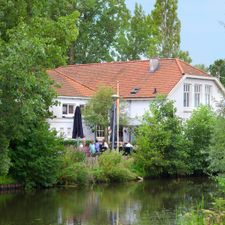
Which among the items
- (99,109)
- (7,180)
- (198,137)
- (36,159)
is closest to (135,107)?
(99,109)

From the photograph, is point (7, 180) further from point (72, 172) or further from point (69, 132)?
point (69, 132)

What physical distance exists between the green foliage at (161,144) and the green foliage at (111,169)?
2.28m

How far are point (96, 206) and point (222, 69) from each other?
6258 cm

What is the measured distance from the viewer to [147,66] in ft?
181

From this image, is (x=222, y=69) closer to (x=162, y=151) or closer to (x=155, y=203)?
(x=162, y=151)

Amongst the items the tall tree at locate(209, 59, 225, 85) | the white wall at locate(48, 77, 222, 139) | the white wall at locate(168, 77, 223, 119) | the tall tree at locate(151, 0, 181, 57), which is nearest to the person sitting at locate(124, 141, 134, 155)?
the white wall at locate(48, 77, 222, 139)

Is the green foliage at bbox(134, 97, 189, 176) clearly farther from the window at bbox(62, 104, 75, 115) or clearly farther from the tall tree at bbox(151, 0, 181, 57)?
the tall tree at bbox(151, 0, 181, 57)

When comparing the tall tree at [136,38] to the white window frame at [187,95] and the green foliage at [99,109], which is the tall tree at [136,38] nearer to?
the white window frame at [187,95]

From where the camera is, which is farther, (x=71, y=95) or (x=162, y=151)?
(x=71, y=95)

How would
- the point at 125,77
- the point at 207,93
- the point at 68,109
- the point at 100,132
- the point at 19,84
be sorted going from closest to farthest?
the point at 19,84 → the point at 68,109 → the point at 100,132 → the point at 207,93 → the point at 125,77

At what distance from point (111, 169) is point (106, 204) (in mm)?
8091

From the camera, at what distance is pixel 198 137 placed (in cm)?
4209

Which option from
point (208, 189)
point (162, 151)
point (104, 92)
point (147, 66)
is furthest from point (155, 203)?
point (147, 66)

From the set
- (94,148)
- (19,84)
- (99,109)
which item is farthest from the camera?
(99,109)
